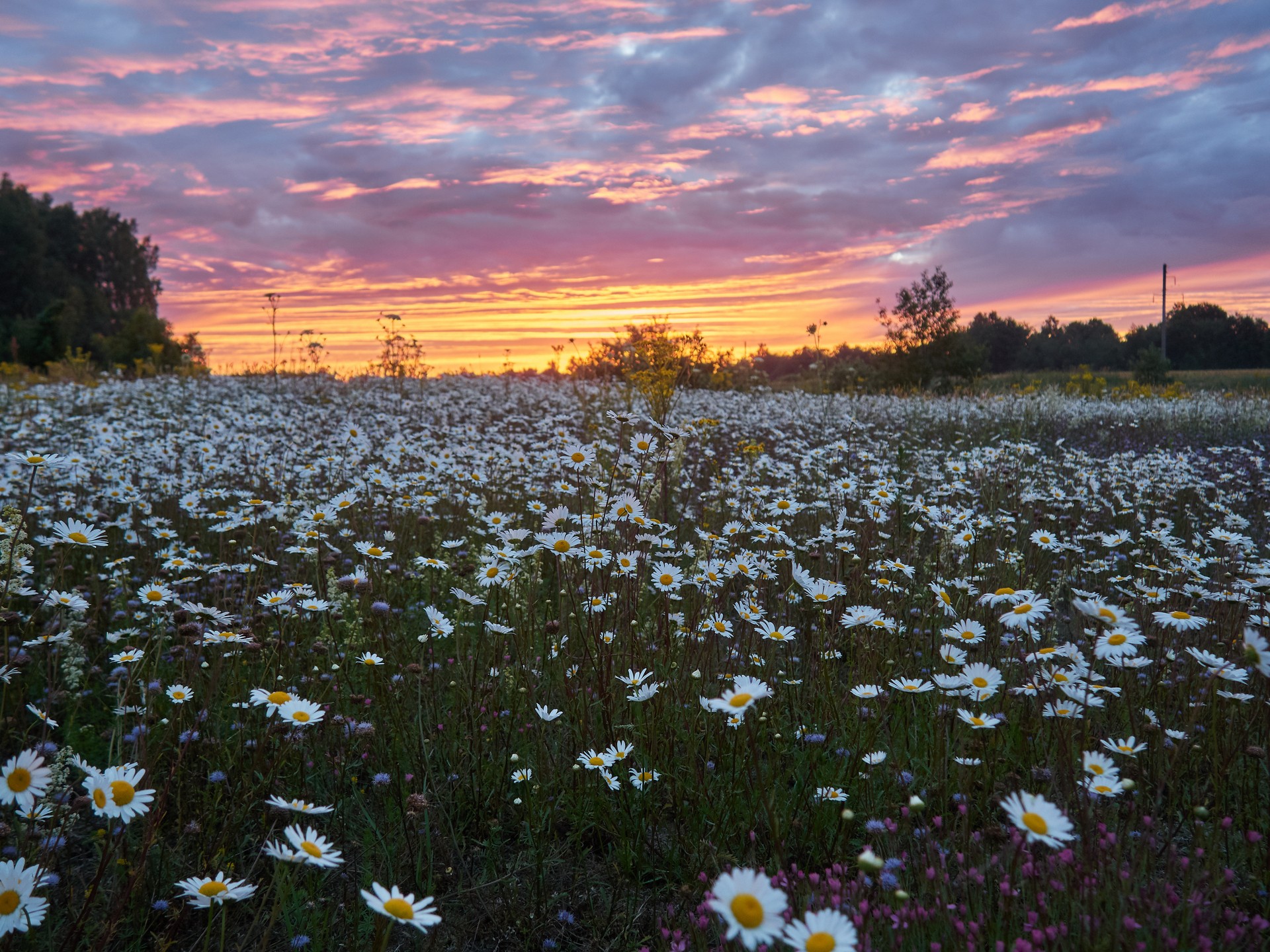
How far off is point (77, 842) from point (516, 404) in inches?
446

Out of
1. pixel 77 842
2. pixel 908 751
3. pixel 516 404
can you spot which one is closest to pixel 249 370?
pixel 516 404

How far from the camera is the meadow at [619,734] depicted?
6.62ft

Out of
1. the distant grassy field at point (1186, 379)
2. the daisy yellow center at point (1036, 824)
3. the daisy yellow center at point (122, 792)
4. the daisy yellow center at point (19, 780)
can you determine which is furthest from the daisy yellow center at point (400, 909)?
the distant grassy field at point (1186, 379)

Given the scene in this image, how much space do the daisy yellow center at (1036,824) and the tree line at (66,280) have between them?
31.6m

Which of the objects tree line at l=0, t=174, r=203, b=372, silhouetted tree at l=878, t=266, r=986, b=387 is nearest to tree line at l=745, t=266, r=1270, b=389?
silhouetted tree at l=878, t=266, r=986, b=387

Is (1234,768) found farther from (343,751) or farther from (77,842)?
(77,842)

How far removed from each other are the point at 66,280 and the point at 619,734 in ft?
196

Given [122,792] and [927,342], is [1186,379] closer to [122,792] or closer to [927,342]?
[927,342]

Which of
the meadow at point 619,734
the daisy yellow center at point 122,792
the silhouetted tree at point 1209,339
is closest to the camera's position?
the daisy yellow center at point 122,792

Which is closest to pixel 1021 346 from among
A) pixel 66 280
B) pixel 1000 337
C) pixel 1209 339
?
pixel 1000 337

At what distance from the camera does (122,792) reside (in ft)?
6.00

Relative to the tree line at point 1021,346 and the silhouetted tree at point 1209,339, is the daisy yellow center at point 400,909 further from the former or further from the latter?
the silhouetted tree at point 1209,339

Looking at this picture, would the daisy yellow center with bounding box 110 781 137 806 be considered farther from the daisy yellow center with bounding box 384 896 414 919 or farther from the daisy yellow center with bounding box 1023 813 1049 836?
the daisy yellow center with bounding box 1023 813 1049 836

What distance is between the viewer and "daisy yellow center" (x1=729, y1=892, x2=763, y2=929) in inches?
53.3
